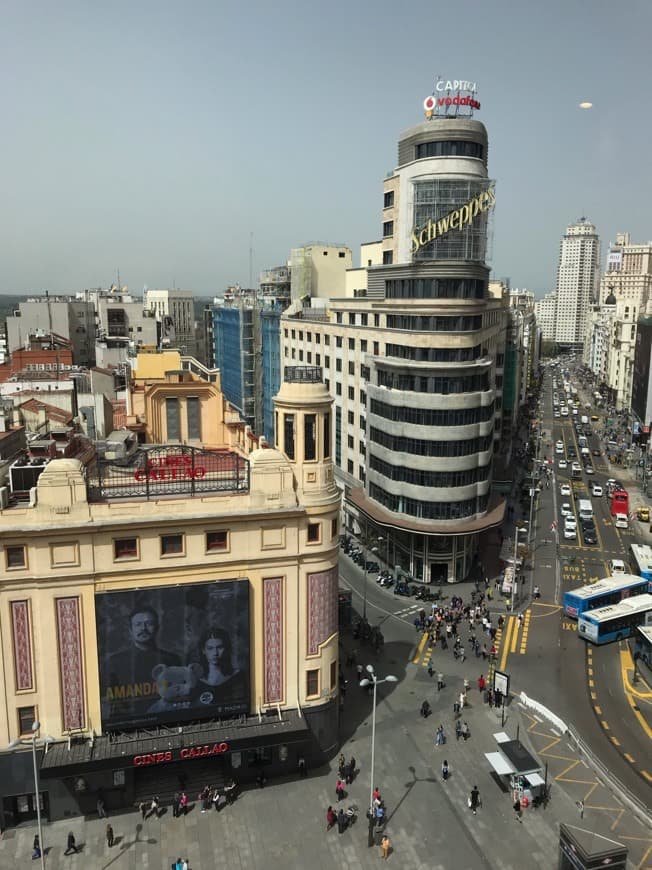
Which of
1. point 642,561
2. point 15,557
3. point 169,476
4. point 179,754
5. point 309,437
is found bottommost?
point 642,561

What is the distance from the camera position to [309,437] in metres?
40.0

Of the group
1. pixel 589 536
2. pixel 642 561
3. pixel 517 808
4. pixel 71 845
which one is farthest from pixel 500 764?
pixel 589 536

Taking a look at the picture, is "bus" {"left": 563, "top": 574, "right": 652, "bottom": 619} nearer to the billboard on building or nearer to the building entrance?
the billboard on building

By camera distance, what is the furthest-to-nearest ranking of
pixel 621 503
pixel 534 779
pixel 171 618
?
pixel 621 503 → pixel 534 779 → pixel 171 618

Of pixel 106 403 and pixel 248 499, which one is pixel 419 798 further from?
pixel 106 403

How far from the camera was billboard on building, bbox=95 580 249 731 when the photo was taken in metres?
36.1

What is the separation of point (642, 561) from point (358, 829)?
150 ft

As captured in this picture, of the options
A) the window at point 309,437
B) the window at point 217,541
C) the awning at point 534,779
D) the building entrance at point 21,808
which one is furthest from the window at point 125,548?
the awning at point 534,779

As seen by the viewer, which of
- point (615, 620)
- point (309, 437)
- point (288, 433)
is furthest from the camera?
point (615, 620)

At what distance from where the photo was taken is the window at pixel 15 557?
34.2 m

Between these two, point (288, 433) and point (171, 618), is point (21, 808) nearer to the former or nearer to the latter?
point (171, 618)

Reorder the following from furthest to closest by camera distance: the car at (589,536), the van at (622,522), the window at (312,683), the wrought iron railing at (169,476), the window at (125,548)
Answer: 1. the van at (622,522)
2. the car at (589,536)
3. the window at (312,683)
4. the wrought iron railing at (169,476)
5. the window at (125,548)

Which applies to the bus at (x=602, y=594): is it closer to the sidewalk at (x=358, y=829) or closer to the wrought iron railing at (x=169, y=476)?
the sidewalk at (x=358, y=829)

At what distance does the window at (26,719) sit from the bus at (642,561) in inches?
2204
